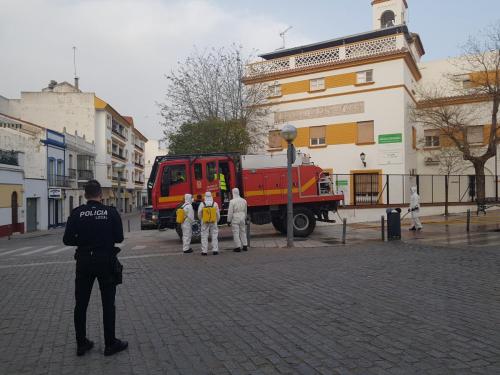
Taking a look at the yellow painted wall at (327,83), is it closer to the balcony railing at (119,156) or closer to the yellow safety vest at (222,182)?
the yellow safety vest at (222,182)

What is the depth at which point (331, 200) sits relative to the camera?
1555 cm

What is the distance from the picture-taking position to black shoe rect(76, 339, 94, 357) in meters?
4.44

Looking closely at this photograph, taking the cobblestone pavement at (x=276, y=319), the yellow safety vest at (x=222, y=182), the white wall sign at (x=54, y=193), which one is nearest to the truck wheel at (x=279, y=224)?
the yellow safety vest at (x=222, y=182)

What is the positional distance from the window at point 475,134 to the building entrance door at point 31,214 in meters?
30.8

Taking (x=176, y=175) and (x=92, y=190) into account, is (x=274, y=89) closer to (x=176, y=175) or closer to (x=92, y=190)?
(x=176, y=175)

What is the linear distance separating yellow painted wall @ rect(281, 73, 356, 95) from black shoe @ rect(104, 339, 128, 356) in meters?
24.7

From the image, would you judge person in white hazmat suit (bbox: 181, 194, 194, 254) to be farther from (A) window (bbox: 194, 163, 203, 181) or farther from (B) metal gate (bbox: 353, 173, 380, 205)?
(B) metal gate (bbox: 353, 173, 380, 205)

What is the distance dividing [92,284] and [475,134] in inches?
1190

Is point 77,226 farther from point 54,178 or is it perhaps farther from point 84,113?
point 84,113

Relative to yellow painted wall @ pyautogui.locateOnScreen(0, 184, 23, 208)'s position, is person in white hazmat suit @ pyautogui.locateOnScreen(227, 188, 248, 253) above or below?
below

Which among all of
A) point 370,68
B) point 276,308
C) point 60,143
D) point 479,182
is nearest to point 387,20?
point 370,68

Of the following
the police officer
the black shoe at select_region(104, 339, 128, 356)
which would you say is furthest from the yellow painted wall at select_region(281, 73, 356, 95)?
the black shoe at select_region(104, 339, 128, 356)

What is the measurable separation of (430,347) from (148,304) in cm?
393

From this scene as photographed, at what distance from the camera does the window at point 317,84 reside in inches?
1099
